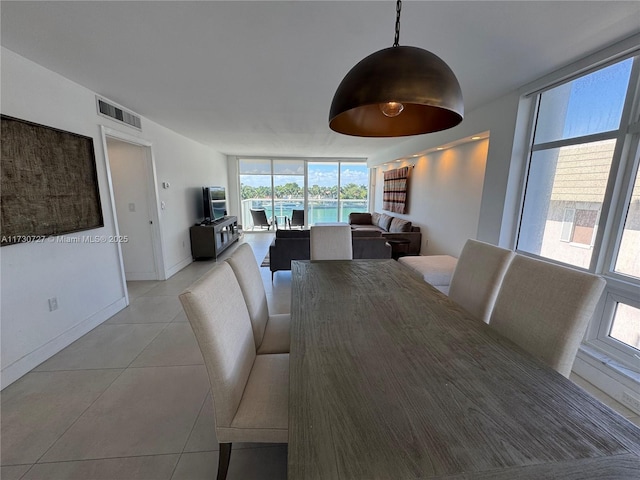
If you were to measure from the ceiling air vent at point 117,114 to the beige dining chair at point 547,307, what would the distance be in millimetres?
3982

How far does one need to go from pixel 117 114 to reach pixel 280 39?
2.44 meters

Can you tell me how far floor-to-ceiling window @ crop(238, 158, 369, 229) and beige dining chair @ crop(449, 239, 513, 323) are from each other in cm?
658

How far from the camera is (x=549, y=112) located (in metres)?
2.45

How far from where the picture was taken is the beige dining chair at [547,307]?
107cm

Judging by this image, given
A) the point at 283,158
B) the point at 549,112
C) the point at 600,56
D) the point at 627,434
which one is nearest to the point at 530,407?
the point at 627,434

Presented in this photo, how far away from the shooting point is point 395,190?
20.4 ft

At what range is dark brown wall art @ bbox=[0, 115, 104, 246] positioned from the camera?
184cm

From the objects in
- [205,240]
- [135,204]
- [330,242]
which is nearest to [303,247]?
[330,242]

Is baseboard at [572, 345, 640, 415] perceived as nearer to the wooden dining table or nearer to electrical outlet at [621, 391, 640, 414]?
electrical outlet at [621, 391, 640, 414]

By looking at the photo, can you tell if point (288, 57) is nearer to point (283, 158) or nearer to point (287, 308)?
point (287, 308)

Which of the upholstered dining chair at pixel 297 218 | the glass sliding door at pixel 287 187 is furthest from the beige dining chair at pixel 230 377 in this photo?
the glass sliding door at pixel 287 187

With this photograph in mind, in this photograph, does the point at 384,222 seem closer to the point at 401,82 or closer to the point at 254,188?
the point at 254,188

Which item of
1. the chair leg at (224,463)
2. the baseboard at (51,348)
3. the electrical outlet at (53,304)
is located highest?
the electrical outlet at (53,304)

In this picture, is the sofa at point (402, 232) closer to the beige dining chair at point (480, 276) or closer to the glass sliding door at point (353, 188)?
the glass sliding door at point (353, 188)
